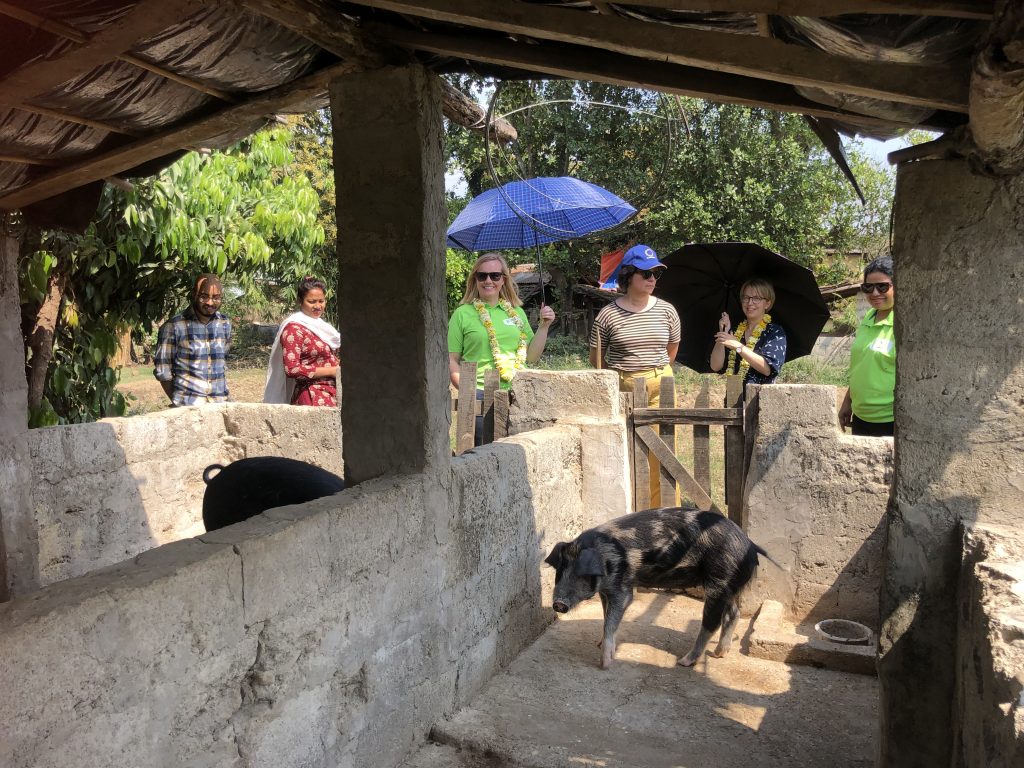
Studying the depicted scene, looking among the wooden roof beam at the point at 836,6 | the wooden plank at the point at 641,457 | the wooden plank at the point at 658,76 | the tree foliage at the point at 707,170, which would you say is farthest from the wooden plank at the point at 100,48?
the tree foliage at the point at 707,170

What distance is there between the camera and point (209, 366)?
6.86m

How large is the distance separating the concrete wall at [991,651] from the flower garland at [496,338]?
3.97 meters

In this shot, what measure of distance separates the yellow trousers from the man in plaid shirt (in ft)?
10.4

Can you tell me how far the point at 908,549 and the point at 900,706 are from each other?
60 cm

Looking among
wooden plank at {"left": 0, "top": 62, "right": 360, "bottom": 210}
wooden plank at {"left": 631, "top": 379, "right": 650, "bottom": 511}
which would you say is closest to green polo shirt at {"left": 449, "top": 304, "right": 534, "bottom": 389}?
wooden plank at {"left": 631, "top": 379, "right": 650, "bottom": 511}

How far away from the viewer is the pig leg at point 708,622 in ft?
16.0

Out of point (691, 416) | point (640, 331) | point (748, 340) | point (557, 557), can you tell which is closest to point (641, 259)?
point (640, 331)

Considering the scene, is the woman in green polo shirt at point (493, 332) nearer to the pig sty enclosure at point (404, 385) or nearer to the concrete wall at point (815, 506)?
the concrete wall at point (815, 506)

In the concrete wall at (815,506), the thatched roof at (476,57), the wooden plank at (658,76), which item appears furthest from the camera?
the concrete wall at (815,506)

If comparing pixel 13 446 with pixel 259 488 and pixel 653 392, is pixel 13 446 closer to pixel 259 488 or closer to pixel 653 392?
pixel 259 488

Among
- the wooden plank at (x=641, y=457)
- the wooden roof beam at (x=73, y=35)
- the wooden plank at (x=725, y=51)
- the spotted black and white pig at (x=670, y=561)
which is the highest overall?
the wooden roof beam at (x=73, y=35)

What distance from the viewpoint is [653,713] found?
4254 mm

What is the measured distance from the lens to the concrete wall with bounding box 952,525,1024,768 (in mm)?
1822

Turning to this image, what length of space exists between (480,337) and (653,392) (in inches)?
54.4
